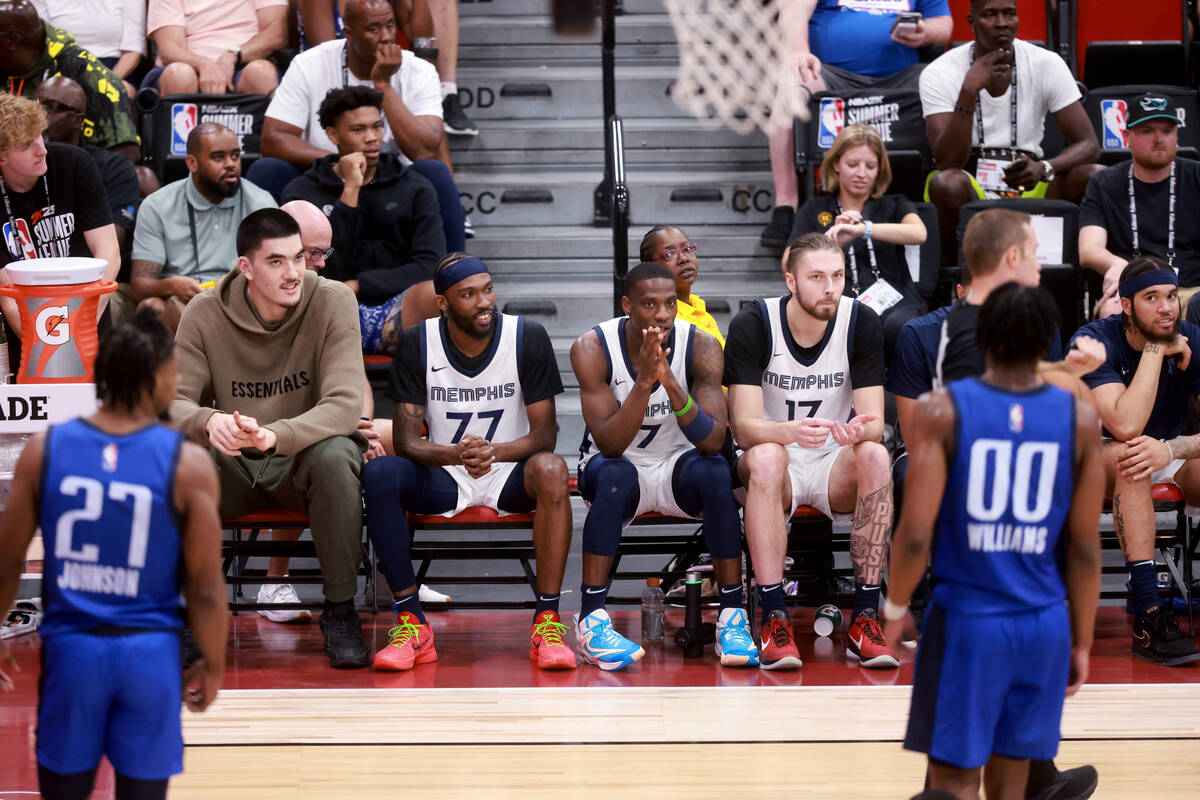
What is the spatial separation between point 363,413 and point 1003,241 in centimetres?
267

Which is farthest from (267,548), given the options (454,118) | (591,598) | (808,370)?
(454,118)

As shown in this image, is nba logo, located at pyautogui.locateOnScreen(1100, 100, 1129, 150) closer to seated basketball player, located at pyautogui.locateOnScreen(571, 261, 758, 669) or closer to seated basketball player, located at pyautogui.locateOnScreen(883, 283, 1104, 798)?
seated basketball player, located at pyautogui.locateOnScreen(571, 261, 758, 669)

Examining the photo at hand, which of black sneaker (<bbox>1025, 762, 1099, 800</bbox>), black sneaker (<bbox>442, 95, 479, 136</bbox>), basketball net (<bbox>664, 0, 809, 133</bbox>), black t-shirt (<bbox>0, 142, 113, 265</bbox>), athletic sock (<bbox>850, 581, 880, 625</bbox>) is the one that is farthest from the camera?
basketball net (<bbox>664, 0, 809, 133</bbox>)

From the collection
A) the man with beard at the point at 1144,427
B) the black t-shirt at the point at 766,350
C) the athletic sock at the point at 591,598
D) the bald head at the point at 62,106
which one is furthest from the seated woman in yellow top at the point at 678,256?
the bald head at the point at 62,106

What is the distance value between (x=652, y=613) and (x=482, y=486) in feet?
2.48

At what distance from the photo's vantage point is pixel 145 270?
5.72 m

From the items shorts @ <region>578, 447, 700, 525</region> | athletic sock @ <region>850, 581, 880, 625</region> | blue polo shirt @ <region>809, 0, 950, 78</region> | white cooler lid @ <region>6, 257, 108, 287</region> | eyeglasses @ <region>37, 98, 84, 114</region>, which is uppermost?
blue polo shirt @ <region>809, 0, 950, 78</region>

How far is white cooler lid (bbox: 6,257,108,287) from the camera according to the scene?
15.4ft

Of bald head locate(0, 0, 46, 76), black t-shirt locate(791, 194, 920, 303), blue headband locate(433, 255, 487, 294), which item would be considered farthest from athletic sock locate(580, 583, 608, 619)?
bald head locate(0, 0, 46, 76)

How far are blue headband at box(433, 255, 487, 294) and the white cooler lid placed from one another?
1153 mm

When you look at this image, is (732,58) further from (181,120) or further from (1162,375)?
(1162,375)

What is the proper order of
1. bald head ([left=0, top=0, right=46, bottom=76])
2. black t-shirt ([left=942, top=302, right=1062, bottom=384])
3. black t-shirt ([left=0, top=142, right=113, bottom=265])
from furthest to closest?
bald head ([left=0, top=0, right=46, bottom=76])
black t-shirt ([left=0, top=142, right=113, bottom=265])
black t-shirt ([left=942, top=302, right=1062, bottom=384])

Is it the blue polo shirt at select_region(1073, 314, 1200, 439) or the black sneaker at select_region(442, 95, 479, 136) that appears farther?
the black sneaker at select_region(442, 95, 479, 136)

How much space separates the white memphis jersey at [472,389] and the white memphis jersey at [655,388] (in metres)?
0.31
